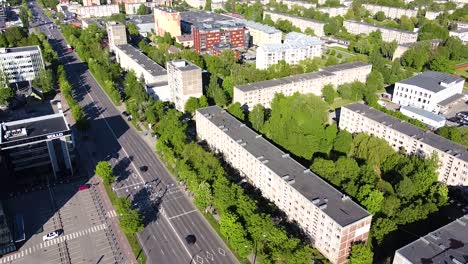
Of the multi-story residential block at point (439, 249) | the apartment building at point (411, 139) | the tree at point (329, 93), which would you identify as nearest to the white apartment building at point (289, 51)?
the tree at point (329, 93)

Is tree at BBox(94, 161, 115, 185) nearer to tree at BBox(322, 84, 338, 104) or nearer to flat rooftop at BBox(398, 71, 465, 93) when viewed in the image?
tree at BBox(322, 84, 338, 104)

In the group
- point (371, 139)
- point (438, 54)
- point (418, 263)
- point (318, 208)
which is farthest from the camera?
point (438, 54)

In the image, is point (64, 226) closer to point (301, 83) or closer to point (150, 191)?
point (150, 191)

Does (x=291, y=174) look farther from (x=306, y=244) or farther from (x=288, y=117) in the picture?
(x=288, y=117)

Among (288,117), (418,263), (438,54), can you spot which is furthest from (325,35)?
(418,263)

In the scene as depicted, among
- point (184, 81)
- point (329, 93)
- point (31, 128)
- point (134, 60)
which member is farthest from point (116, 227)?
point (134, 60)

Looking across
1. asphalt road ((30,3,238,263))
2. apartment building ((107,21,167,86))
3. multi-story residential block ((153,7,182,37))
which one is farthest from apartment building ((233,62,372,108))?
multi-story residential block ((153,7,182,37))

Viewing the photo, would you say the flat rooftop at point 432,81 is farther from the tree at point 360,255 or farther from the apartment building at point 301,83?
the tree at point 360,255
